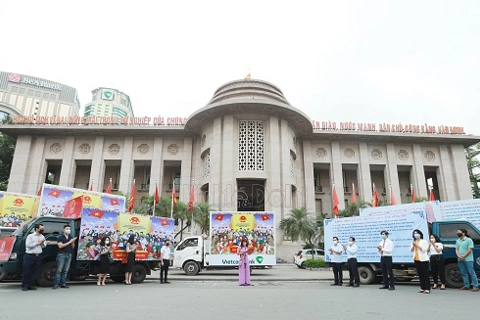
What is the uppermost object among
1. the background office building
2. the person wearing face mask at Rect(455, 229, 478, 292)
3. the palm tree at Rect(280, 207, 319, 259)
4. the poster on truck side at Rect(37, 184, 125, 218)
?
the background office building

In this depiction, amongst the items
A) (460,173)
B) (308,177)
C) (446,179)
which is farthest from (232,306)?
(460,173)

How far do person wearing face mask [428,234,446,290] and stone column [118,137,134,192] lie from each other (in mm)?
28644

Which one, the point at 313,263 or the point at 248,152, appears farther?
the point at 248,152

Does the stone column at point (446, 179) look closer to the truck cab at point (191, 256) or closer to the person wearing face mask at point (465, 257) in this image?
the person wearing face mask at point (465, 257)

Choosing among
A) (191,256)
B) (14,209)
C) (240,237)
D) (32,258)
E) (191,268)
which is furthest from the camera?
(240,237)

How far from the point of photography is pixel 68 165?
33344mm

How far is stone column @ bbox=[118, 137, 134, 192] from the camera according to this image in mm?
32531

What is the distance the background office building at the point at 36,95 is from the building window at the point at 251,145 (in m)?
95.0

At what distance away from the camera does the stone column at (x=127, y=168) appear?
32.5 m

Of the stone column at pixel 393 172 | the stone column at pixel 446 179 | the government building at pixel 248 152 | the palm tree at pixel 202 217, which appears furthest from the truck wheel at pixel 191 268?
the stone column at pixel 446 179

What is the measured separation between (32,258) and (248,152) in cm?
2144

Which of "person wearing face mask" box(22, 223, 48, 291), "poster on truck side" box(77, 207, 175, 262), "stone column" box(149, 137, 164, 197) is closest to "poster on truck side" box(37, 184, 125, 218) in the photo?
"poster on truck side" box(77, 207, 175, 262)

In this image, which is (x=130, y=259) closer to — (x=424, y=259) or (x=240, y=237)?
(x=240, y=237)

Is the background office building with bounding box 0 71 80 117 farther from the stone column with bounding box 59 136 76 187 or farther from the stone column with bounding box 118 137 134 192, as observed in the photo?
the stone column with bounding box 118 137 134 192
